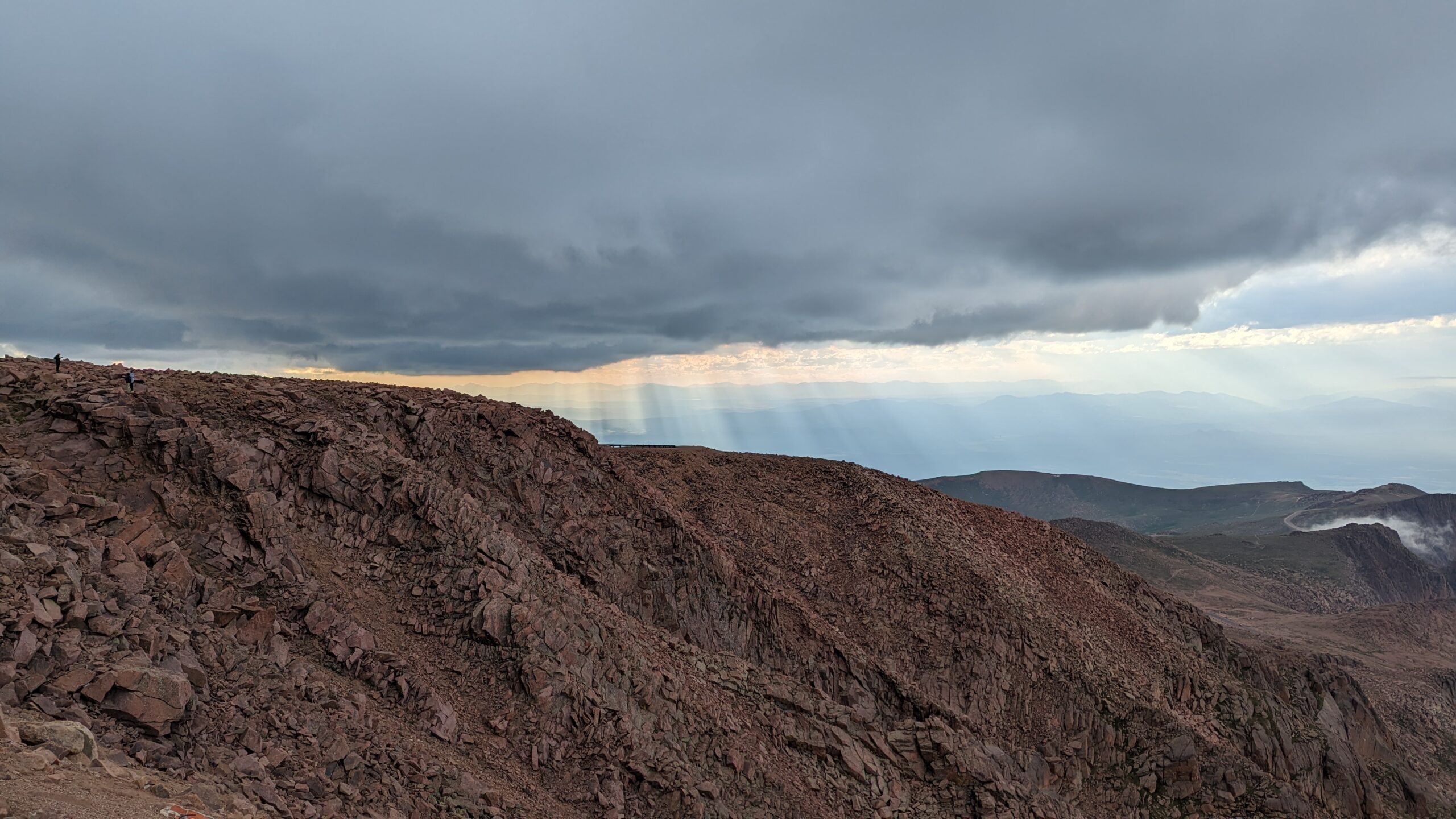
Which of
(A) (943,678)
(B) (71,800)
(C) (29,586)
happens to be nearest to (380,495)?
(C) (29,586)

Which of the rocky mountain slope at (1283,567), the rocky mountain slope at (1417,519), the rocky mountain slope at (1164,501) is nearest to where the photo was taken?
the rocky mountain slope at (1283,567)

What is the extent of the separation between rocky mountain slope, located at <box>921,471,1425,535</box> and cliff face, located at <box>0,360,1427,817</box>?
148555mm

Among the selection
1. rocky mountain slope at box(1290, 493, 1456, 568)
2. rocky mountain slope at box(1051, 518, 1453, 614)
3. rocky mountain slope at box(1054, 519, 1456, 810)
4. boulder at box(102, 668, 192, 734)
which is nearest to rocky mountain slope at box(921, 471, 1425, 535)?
rocky mountain slope at box(1290, 493, 1456, 568)

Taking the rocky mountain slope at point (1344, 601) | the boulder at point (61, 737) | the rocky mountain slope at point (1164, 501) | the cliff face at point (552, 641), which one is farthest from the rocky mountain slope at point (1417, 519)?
the boulder at point (61, 737)

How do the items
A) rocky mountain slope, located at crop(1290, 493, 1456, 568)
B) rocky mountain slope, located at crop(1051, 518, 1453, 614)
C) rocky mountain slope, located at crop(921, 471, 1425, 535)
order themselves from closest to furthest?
rocky mountain slope, located at crop(1051, 518, 1453, 614)
rocky mountain slope, located at crop(1290, 493, 1456, 568)
rocky mountain slope, located at crop(921, 471, 1425, 535)

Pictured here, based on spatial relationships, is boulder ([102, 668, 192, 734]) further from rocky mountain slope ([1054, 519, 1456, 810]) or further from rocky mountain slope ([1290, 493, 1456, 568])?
rocky mountain slope ([1290, 493, 1456, 568])

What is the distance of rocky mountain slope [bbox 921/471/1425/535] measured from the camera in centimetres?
16150

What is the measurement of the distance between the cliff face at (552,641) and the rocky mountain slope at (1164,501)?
14855cm

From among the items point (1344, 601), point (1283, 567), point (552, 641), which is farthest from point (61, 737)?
point (1283, 567)

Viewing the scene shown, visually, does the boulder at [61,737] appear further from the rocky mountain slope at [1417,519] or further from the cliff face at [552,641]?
the rocky mountain slope at [1417,519]

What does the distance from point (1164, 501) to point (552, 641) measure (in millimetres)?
217074

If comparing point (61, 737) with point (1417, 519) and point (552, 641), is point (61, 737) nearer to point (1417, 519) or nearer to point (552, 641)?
point (552, 641)

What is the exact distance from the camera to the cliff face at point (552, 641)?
12570 mm

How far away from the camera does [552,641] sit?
18156 mm
